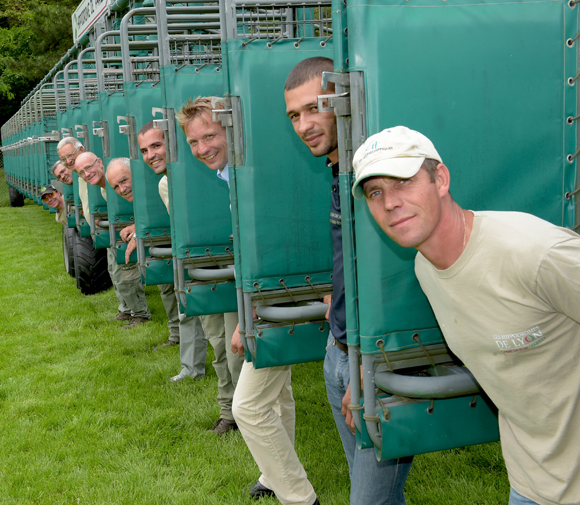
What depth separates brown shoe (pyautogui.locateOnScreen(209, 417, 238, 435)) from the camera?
4.55m

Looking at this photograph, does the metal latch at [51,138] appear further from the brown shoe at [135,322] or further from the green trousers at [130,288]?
the brown shoe at [135,322]

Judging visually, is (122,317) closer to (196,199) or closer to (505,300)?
(196,199)

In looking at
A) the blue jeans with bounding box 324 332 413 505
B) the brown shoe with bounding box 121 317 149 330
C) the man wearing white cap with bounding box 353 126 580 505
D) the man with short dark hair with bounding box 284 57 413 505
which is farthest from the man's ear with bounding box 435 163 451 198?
the brown shoe with bounding box 121 317 149 330

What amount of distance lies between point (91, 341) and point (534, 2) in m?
5.76

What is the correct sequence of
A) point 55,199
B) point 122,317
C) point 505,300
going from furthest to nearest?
point 55,199
point 122,317
point 505,300

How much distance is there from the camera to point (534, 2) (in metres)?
2.12

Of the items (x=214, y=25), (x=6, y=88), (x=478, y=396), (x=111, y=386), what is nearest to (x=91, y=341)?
(x=111, y=386)

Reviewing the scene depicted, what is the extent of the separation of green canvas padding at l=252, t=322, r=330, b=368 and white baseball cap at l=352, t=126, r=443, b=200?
5.38 feet

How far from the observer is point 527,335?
5.38 feet

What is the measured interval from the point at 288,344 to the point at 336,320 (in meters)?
0.83

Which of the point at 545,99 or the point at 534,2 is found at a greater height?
the point at 534,2

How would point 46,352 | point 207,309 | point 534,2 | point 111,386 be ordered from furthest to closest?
1. point 46,352
2. point 111,386
3. point 207,309
4. point 534,2

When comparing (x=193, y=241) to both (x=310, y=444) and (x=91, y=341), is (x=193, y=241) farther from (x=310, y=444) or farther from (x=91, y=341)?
(x=91, y=341)

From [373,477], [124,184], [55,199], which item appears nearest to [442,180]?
[373,477]
